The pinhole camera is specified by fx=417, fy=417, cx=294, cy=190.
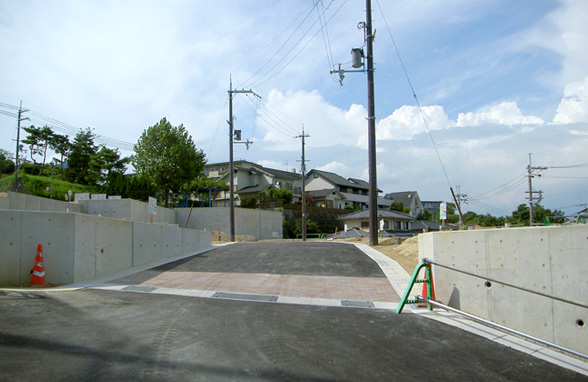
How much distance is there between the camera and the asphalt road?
14.7 feet

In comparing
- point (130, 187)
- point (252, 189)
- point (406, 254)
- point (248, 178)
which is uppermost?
point (248, 178)

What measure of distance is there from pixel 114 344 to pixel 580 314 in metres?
6.04

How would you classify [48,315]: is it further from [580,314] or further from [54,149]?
[54,149]

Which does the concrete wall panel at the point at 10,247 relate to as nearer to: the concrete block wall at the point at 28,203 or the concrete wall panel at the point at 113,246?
the concrete wall panel at the point at 113,246

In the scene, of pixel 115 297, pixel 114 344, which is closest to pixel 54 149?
pixel 115 297

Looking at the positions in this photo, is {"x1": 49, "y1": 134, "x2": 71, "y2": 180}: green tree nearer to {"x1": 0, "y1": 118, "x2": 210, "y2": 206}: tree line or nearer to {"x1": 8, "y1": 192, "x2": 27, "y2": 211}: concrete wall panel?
{"x1": 0, "y1": 118, "x2": 210, "y2": 206}: tree line

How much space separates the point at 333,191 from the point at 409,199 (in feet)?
71.1

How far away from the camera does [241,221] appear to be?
4159 centimetres

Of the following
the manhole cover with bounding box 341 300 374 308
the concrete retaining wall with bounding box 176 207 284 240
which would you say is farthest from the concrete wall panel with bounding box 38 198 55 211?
the manhole cover with bounding box 341 300 374 308

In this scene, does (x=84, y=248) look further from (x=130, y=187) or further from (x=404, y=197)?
(x=404, y=197)

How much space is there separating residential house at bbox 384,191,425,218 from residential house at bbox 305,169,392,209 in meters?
5.48

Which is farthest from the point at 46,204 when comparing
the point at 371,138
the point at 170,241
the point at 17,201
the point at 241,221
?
the point at 241,221

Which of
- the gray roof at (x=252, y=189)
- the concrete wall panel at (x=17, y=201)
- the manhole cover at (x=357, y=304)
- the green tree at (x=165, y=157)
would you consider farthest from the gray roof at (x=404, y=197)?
the manhole cover at (x=357, y=304)

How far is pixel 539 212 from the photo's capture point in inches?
2181
